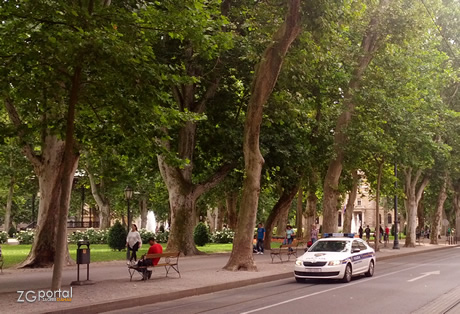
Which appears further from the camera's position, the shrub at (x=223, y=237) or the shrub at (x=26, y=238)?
the shrub at (x=223, y=237)

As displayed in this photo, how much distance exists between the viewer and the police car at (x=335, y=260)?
1686 cm

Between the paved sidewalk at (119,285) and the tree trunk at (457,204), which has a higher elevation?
the tree trunk at (457,204)

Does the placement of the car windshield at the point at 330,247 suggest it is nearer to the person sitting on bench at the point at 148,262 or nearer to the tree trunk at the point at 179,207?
the person sitting on bench at the point at 148,262

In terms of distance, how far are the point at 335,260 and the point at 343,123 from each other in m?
13.6

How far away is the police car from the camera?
1686cm

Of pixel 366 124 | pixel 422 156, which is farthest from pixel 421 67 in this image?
pixel 366 124

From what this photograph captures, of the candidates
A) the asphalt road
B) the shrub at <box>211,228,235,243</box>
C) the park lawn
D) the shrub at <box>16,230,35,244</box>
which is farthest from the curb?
the shrub at <box>16,230,35,244</box>

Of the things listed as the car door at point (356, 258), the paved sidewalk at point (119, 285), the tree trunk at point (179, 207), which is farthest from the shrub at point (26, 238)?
the car door at point (356, 258)

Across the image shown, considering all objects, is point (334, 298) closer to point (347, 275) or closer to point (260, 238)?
point (347, 275)

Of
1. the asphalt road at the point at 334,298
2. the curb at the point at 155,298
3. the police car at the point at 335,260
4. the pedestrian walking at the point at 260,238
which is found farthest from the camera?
the pedestrian walking at the point at 260,238

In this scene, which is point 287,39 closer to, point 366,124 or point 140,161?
point 366,124

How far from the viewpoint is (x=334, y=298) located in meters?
13.2

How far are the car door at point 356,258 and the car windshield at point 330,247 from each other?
30 centimetres

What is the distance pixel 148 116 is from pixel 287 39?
243 inches
